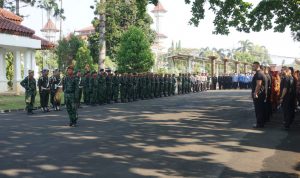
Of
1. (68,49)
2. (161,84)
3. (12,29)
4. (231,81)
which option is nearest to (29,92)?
(12,29)

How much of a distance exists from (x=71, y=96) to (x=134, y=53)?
67.9 feet

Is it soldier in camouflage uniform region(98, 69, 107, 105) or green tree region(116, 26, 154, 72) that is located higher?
green tree region(116, 26, 154, 72)

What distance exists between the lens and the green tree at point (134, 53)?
32.9 metres

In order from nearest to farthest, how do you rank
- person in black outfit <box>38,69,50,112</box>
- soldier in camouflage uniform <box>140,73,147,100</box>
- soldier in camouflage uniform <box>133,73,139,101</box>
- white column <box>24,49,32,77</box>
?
person in black outfit <box>38,69,50,112</box> → soldier in camouflage uniform <box>133,73,139,101</box> → soldier in camouflage uniform <box>140,73,147,100</box> → white column <box>24,49,32,77</box>

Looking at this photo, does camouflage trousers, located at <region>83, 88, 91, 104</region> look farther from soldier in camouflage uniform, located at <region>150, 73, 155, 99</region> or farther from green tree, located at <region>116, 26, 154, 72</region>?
green tree, located at <region>116, 26, 154, 72</region>

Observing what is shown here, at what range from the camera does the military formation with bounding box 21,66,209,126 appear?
1261 centimetres

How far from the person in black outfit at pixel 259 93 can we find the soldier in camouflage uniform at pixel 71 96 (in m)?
5.32

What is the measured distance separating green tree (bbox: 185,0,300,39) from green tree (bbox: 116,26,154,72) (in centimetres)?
1181

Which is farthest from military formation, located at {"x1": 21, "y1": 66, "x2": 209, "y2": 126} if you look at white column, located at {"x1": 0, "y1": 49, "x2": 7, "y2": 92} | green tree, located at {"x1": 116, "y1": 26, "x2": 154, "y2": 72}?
white column, located at {"x1": 0, "y1": 49, "x2": 7, "y2": 92}

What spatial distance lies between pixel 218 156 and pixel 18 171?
12.3ft

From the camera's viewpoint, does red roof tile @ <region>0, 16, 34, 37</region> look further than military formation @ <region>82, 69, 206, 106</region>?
Yes

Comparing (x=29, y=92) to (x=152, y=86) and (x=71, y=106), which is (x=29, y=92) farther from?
(x=152, y=86)

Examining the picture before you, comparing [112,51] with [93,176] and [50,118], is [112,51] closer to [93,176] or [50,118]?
[50,118]

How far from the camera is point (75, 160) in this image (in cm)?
763
